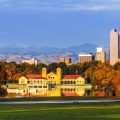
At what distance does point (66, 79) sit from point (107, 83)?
4257cm

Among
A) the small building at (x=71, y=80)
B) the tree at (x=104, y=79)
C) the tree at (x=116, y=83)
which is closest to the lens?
the tree at (x=116, y=83)

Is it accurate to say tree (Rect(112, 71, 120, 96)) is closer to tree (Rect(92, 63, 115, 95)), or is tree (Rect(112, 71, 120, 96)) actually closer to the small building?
tree (Rect(92, 63, 115, 95))

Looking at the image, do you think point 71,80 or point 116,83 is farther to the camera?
point 71,80

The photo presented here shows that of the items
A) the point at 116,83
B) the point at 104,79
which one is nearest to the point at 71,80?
the point at 104,79

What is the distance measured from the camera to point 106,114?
4378cm

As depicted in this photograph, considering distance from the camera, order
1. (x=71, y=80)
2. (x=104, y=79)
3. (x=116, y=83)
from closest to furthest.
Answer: (x=116, y=83)
(x=104, y=79)
(x=71, y=80)

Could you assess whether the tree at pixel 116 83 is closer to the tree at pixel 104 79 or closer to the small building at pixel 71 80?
Answer: the tree at pixel 104 79

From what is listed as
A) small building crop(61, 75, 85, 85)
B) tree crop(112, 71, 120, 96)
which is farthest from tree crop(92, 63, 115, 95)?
small building crop(61, 75, 85, 85)

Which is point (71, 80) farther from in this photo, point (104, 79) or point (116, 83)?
point (116, 83)

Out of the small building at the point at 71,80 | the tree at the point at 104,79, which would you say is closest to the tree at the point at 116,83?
the tree at the point at 104,79

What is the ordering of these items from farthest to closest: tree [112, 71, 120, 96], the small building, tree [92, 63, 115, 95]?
the small building
tree [92, 63, 115, 95]
tree [112, 71, 120, 96]

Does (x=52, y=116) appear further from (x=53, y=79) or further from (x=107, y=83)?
(x=53, y=79)

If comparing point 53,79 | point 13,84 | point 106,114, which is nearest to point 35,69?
point 53,79

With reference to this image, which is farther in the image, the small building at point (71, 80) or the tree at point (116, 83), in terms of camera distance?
the small building at point (71, 80)
